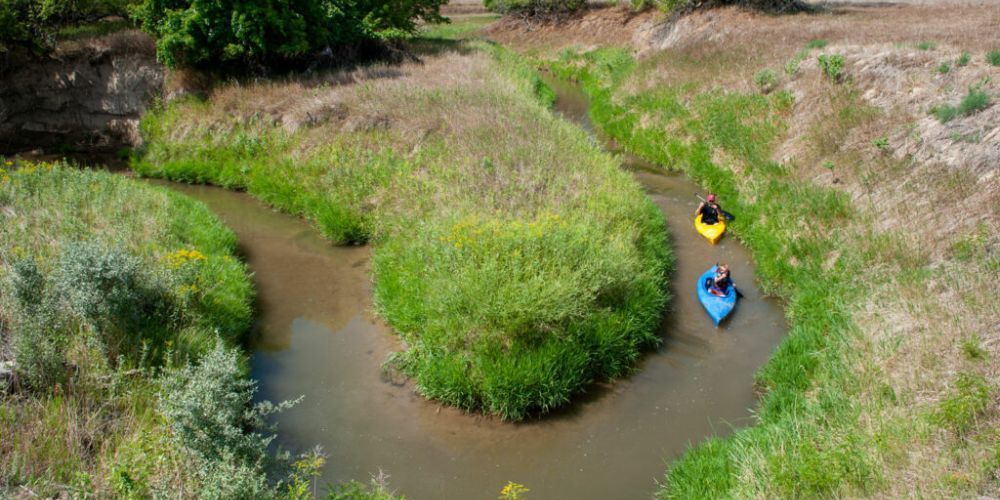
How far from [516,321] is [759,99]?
12510mm

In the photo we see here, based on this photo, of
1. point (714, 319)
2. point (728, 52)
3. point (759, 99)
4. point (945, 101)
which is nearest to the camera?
point (714, 319)

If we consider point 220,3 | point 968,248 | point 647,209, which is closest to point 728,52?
point 647,209

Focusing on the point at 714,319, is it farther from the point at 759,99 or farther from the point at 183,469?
the point at 759,99

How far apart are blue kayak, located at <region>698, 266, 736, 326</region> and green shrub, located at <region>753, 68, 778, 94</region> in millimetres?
9422

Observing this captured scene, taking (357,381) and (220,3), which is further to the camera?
(220,3)

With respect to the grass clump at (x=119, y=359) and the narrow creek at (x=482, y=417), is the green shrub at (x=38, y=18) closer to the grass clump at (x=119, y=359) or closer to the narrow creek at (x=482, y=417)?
the grass clump at (x=119, y=359)

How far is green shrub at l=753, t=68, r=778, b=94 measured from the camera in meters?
18.9

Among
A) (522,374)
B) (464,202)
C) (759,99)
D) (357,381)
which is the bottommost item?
(357,381)

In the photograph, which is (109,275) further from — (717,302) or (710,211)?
(710,211)

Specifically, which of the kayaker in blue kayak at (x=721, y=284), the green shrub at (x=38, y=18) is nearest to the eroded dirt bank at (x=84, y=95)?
the green shrub at (x=38, y=18)

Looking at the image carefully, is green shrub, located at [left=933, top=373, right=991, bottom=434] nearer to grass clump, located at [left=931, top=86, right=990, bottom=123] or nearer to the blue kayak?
the blue kayak

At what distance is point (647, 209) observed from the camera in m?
14.0

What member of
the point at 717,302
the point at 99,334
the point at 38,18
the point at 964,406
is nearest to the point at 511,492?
the point at 964,406

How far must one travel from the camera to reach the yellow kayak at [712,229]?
14.1m
